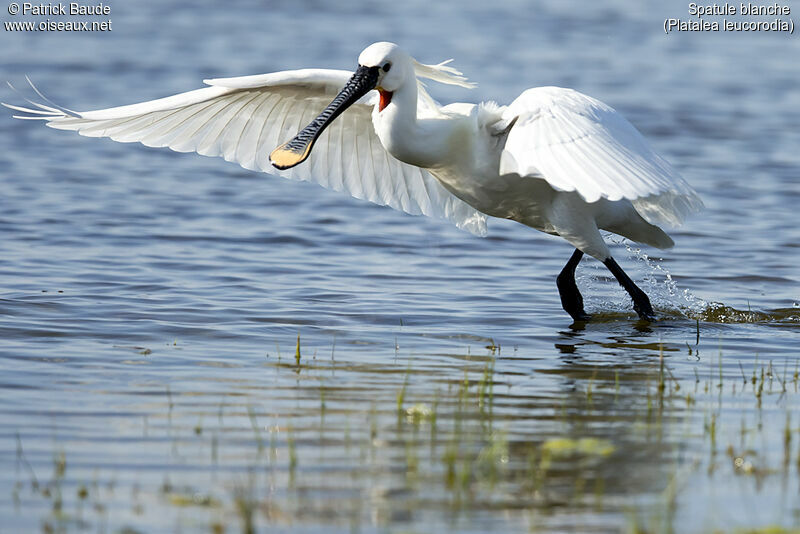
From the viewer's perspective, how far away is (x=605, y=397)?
6.81m

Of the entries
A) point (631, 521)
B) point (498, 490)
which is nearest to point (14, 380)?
point (498, 490)

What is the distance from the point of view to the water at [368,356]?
16.3 ft

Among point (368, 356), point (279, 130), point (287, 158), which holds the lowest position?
point (368, 356)

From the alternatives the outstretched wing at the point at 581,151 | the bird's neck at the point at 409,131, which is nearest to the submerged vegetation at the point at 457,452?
the outstretched wing at the point at 581,151

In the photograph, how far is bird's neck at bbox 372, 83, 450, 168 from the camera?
7855 millimetres

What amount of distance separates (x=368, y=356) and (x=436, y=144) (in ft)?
4.48

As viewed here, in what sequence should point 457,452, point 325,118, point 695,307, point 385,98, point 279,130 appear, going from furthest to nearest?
point 695,307, point 279,130, point 325,118, point 385,98, point 457,452

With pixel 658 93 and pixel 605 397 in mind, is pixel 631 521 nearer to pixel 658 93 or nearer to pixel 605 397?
pixel 605 397

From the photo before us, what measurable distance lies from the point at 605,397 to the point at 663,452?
3.76 feet

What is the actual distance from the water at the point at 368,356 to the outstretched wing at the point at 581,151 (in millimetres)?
1058

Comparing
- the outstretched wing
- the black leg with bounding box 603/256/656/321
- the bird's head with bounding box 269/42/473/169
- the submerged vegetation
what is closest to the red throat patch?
the bird's head with bounding box 269/42/473/169

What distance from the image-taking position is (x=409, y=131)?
791 centimetres

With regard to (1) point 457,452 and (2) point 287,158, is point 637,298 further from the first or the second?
(1) point 457,452

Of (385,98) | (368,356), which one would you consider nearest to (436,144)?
(385,98)
